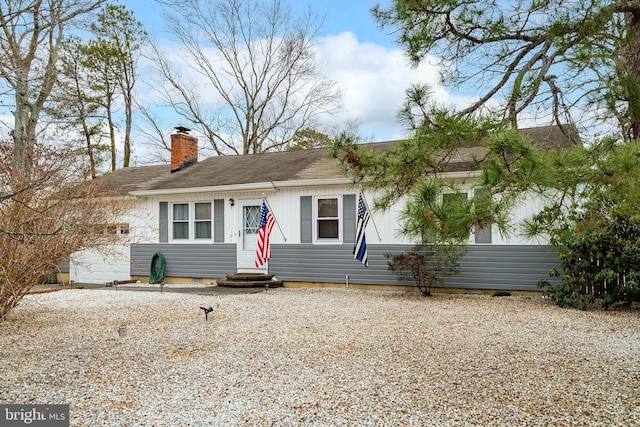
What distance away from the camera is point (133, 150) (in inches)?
966

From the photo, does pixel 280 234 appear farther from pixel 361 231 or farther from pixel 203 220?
pixel 361 231

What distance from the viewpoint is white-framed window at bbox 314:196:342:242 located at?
11.9 m

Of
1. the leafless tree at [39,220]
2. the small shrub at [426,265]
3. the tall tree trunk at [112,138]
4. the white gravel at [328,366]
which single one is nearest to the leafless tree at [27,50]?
the leafless tree at [39,220]

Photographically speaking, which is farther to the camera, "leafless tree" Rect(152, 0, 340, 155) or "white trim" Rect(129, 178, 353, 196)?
"leafless tree" Rect(152, 0, 340, 155)

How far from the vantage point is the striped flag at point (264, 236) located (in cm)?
1165

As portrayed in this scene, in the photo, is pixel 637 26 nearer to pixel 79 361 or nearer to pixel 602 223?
pixel 602 223

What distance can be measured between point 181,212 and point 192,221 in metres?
0.47

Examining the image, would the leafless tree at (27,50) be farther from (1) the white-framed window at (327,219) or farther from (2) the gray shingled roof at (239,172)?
(1) the white-framed window at (327,219)

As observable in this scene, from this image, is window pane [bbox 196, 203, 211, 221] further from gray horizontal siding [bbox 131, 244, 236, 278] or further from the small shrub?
the small shrub

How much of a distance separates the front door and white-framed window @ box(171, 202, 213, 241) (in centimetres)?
94

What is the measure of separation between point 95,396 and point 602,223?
7.96 metres

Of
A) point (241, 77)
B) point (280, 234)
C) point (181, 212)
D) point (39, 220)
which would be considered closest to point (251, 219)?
point (280, 234)

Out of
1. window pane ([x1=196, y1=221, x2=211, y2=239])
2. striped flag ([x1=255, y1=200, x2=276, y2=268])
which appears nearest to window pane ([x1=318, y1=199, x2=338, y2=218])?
striped flag ([x1=255, y1=200, x2=276, y2=268])

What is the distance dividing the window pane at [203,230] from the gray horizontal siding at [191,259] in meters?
0.28
